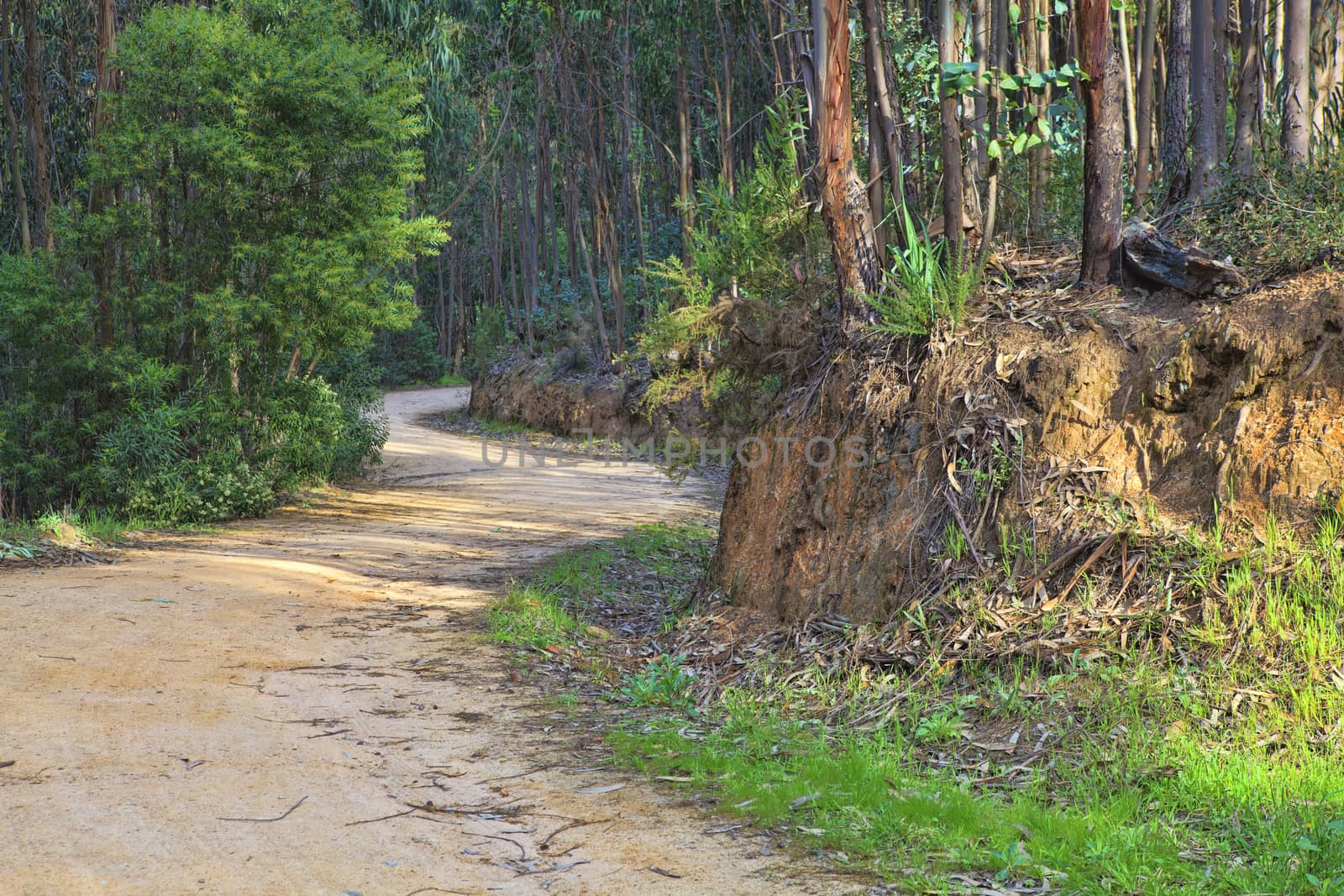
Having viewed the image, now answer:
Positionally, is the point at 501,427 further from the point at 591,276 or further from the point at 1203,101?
the point at 1203,101

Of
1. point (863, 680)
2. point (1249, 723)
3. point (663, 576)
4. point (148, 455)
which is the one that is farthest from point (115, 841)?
point (148, 455)

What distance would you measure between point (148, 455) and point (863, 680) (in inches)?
352

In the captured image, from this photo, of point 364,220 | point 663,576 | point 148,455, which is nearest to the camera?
point 663,576

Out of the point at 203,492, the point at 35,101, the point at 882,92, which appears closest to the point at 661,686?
the point at 882,92

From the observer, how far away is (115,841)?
3561 millimetres

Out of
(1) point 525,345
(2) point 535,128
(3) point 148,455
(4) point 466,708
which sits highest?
(2) point 535,128

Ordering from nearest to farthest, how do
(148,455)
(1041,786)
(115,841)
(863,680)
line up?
(115,841), (1041,786), (863,680), (148,455)

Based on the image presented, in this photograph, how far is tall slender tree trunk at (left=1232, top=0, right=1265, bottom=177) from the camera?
618 centimetres

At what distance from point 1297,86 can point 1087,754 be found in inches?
163

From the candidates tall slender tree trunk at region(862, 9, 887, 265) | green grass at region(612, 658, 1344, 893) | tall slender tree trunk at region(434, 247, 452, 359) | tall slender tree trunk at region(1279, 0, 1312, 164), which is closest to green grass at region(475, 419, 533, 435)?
tall slender tree trunk at region(862, 9, 887, 265)

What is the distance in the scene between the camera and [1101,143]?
228 inches

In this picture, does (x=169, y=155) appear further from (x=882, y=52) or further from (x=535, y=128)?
(x=535, y=128)

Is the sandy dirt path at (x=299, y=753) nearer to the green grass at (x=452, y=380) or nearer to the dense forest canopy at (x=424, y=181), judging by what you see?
the dense forest canopy at (x=424, y=181)

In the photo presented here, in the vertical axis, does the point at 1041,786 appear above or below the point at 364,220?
below
